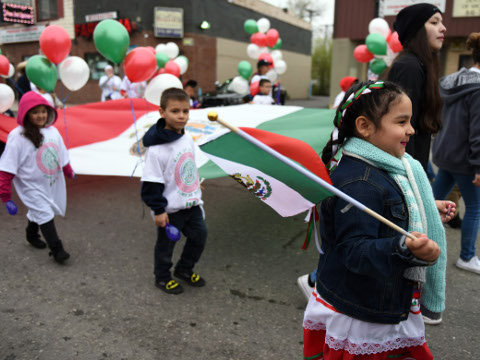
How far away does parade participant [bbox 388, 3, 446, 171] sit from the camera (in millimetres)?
2520

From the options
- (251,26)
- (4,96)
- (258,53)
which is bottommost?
(4,96)

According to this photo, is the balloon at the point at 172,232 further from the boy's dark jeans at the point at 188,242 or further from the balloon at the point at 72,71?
the balloon at the point at 72,71

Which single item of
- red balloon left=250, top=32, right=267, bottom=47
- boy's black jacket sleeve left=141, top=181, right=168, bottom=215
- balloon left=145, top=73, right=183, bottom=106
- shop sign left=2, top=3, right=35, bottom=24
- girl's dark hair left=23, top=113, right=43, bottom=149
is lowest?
boy's black jacket sleeve left=141, top=181, right=168, bottom=215

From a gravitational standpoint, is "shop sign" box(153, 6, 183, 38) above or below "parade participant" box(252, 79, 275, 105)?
above

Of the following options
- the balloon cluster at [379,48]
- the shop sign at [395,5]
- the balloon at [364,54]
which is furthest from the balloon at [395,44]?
the shop sign at [395,5]

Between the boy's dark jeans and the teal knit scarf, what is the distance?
1665 millimetres

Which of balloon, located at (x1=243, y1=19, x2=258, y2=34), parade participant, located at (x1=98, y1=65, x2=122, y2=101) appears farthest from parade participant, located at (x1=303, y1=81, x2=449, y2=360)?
balloon, located at (x1=243, y1=19, x2=258, y2=34)

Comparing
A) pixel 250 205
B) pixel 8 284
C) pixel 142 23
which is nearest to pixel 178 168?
pixel 8 284

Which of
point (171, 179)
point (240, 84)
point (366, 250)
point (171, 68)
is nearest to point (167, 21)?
point (240, 84)

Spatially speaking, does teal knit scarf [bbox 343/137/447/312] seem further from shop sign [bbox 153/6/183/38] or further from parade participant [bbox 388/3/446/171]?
shop sign [bbox 153/6/183/38]

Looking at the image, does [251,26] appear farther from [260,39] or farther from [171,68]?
[171,68]

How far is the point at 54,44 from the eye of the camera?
14.6 feet

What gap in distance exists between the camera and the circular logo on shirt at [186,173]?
2898 mm

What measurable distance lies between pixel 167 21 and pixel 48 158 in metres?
18.0
